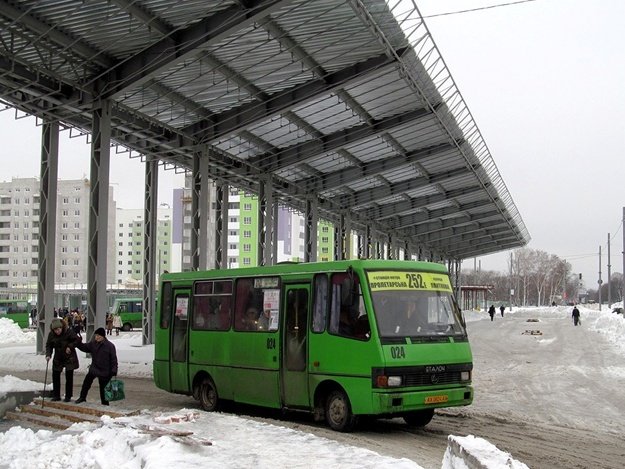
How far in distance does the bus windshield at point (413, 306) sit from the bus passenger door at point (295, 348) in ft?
4.68

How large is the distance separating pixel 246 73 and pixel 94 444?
1563cm

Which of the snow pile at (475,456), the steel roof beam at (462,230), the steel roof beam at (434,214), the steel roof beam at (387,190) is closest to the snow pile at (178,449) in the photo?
the snow pile at (475,456)

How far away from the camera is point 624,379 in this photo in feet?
67.2

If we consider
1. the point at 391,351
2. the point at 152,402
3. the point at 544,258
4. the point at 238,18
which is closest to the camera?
the point at 391,351

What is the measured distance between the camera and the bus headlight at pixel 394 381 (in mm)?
10750

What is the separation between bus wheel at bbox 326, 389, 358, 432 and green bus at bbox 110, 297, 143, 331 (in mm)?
43958

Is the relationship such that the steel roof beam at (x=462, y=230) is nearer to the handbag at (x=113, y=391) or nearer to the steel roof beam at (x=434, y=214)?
the steel roof beam at (x=434, y=214)

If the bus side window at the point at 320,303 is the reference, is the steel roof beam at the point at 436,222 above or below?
above

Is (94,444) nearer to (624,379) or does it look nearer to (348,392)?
(348,392)

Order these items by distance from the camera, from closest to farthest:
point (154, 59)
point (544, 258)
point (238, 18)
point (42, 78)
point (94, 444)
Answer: point (94, 444) → point (238, 18) → point (154, 59) → point (42, 78) → point (544, 258)

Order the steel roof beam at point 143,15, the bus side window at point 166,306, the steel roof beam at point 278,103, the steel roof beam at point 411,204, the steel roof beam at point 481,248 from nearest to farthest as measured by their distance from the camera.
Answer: the bus side window at point 166,306 < the steel roof beam at point 143,15 < the steel roof beam at point 278,103 < the steel roof beam at point 411,204 < the steel roof beam at point 481,248

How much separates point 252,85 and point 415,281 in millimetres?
13479

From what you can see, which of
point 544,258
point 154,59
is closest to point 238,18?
point 154,59

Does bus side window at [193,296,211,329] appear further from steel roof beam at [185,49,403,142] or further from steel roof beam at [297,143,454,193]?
steel roof beam at [297,143,454,193]
